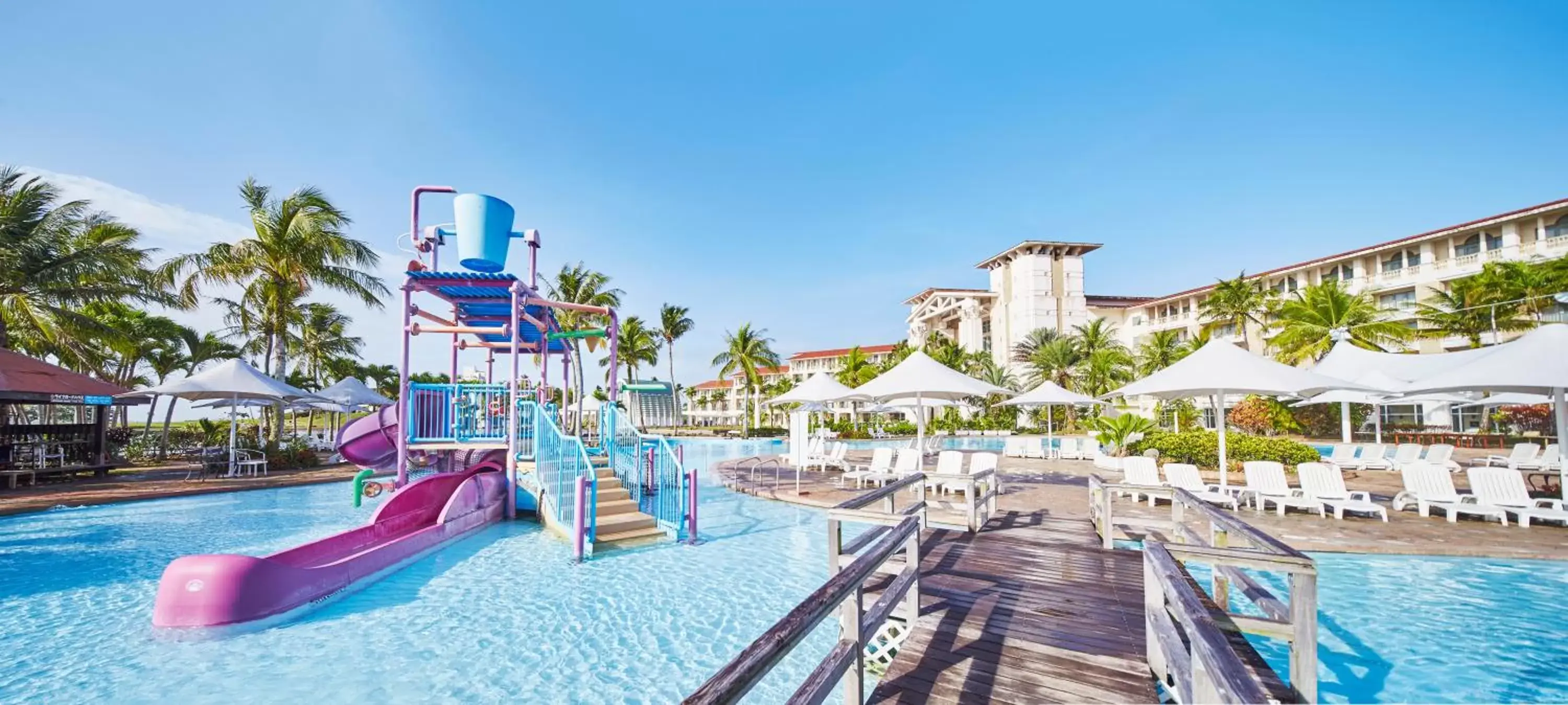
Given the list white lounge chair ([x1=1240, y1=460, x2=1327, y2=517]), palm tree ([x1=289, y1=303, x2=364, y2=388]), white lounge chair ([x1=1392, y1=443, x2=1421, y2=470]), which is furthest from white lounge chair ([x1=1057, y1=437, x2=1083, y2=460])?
palm tree ([x1=289, y1=303, x2=364, y2=388])

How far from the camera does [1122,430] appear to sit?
19.1 meters

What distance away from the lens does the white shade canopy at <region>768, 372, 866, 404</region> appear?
15.9m

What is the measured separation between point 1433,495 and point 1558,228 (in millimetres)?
34590

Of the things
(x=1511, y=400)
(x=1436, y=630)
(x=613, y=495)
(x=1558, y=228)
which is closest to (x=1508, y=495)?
(x=1436, y=630)

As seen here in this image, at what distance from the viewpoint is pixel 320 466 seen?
853 inches

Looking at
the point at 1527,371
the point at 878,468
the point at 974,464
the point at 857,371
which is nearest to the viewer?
the point at 1527,371

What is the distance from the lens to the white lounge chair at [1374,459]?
1670cm

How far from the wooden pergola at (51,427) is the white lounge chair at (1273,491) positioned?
2612cm

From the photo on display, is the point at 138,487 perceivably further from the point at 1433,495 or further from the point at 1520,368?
the point at 1520,368

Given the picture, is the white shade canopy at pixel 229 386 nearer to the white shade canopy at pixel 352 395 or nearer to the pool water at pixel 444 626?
the white shade canopy at pixel 352 395

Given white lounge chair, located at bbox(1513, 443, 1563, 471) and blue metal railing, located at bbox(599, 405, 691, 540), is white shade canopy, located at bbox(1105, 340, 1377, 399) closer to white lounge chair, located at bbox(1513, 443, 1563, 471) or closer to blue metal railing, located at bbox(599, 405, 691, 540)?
white lounge chair, located at bbox(1513, 443, 1563, 471)

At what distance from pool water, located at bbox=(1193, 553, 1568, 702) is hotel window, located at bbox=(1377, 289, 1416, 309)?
3726 centimetres

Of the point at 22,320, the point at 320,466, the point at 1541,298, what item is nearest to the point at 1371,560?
the point at 320,466

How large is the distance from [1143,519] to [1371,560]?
2.66 metres
